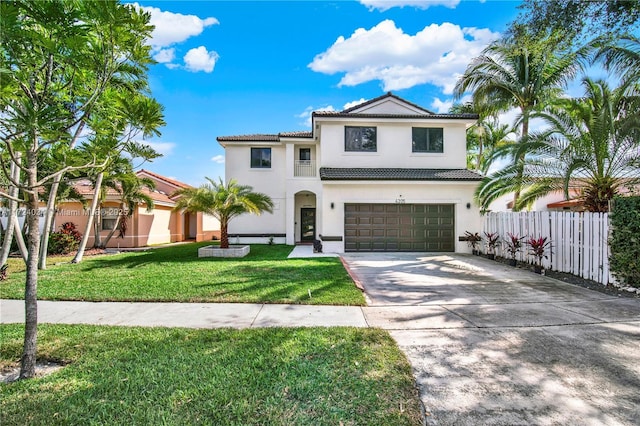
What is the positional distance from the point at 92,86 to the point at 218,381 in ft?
12.8

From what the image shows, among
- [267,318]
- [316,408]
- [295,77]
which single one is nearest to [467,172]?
[295,77]

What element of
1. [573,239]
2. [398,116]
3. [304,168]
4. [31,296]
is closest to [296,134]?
[304,168]

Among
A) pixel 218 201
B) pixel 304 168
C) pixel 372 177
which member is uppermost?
pixel 304 168

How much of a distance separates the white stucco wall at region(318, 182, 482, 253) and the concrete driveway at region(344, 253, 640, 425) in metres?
7.02

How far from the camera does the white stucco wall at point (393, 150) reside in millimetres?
17250

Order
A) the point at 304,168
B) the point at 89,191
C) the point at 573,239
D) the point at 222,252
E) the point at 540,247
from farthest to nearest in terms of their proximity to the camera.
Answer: the point at 304,168 < the point at 89,191 < the point at 222,252 < the point at 540,247 < the point at 573,239

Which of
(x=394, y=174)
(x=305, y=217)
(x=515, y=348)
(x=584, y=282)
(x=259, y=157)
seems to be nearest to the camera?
(x=515, y=348)

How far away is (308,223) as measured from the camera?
73.9 ft

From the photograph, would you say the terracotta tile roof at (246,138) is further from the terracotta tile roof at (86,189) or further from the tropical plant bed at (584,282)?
the tropical plant bed at (584,282)

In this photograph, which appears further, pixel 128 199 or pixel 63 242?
pixel 128 199

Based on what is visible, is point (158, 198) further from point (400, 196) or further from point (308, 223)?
point (400, 196)

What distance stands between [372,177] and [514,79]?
9298 mm

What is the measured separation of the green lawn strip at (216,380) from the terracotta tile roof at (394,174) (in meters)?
11.1

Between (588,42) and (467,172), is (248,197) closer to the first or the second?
(467,172)
